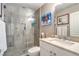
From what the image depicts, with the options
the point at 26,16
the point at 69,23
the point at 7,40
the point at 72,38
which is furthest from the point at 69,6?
the point at 7,40

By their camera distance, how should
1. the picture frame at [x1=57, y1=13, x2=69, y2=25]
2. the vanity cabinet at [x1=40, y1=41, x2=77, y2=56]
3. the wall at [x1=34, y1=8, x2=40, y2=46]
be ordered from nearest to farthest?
the vanity cabinet at [x1=40, y1=41, x2=77, y2=56], the picture frame at [x1=57, y1=13, x2=69, y2=25], the wall at [x1=34, y1=8, x2=40, y2=46]

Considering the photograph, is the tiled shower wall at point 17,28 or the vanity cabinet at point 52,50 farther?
the tiled shower wall at point 17,28

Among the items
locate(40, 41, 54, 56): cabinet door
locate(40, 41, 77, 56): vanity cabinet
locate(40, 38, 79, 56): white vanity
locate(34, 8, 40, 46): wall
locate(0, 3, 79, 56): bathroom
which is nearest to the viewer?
locate(40, 38, 79, 56): white vanity

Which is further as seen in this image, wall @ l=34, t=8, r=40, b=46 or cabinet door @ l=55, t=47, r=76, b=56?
wall @ l=34, t=8, r=40, b=46

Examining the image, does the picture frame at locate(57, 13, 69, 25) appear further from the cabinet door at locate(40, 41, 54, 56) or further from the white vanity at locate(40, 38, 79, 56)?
the cabinet door at locate(40, 41, 54, 56)

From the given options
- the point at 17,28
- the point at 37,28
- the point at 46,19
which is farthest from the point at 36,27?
the point at 17,28

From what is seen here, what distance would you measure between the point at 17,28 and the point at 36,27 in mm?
437

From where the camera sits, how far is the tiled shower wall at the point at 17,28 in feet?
6.47

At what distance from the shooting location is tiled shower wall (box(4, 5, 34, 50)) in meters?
1.97

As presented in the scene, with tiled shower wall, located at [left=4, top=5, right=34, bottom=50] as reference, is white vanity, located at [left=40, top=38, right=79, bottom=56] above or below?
below

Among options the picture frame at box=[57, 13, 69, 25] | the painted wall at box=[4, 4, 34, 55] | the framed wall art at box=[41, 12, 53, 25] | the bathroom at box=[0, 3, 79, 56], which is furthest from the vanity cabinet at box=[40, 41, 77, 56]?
the picture frame at box=[57, 13, 69, 25]

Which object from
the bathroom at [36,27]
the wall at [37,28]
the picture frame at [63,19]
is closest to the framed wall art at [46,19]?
the bathroom at [36,27]

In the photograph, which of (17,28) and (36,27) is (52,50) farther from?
(17,28)

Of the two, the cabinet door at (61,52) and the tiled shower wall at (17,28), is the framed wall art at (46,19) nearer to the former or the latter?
the tiled shower wall at (17,28)
